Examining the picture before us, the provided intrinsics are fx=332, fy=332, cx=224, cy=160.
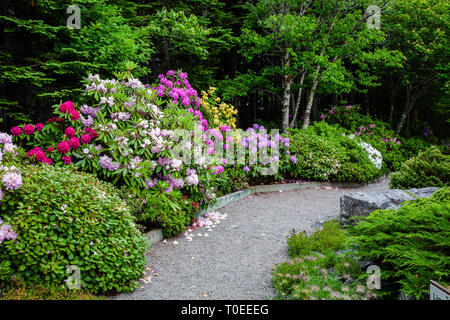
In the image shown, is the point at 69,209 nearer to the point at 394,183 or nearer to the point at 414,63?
the point at 394,183

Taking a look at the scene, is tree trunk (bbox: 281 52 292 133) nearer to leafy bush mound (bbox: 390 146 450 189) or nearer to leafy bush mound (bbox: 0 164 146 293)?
leafy bush mound (bbox: 390 146 450 189)

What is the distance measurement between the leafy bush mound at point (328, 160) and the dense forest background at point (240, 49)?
2.03 m

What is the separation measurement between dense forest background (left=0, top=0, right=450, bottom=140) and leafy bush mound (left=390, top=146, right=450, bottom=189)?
4.28 m

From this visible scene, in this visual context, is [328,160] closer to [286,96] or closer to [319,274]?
[286,96]

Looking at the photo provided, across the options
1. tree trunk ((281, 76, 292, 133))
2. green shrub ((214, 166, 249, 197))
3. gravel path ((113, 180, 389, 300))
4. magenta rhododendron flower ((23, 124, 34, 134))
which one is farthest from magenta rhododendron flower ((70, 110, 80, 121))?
tree trunk ((281, 76, 292, 133))

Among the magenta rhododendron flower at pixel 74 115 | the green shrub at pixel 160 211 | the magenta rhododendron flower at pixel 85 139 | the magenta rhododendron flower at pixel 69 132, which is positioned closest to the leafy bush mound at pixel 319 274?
the green shrub at pixel 160 211

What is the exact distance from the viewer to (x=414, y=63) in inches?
591

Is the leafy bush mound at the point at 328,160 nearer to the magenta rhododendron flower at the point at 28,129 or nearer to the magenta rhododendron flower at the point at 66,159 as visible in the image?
the magenta rhododendron flower at the point at 66,159

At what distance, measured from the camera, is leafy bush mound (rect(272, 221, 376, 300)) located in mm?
2926

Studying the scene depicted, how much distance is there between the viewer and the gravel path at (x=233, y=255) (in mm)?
3551

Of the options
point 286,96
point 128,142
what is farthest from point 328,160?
point 128,142

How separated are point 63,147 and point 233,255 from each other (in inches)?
111

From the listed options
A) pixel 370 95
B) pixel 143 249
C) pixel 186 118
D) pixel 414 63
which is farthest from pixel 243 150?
pixel 370 95

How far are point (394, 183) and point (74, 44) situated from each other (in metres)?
7.03
